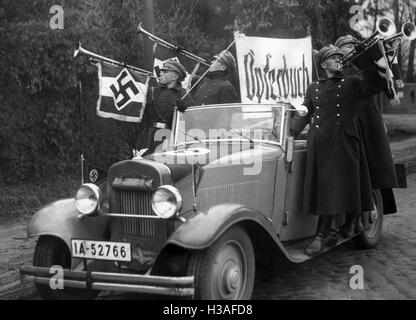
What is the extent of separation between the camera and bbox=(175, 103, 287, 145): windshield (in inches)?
205

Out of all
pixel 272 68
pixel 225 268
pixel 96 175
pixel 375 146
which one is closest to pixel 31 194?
pixel 96 175

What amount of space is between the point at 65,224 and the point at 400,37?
3258 mm

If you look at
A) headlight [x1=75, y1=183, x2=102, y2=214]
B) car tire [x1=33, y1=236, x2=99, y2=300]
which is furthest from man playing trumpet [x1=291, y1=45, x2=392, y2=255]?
car tire [x1=33, y1=236, x2=99, y2=300]

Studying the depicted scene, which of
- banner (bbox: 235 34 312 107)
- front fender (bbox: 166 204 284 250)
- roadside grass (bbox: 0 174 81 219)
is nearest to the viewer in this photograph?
front fender (bbox: 166 204 284 250)

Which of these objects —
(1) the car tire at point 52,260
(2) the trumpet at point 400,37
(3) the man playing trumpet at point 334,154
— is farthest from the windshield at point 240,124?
(1) the car tire at point 52,260

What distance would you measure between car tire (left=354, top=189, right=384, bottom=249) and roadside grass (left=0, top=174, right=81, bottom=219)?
4.39 m

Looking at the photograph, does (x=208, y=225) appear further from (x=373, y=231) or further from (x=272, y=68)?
A: (x=272, y=68)

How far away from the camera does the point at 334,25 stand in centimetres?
1473

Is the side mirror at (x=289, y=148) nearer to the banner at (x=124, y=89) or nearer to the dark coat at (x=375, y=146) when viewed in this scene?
the dark coat at (x=375, y=146)

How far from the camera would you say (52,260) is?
4.48 m

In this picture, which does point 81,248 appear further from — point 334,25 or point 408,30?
point 334,25

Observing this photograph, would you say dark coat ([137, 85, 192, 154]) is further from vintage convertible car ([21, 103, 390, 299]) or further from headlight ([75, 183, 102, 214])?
headlight ([75, 183, 102, 214])

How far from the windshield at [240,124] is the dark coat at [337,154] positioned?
409mm

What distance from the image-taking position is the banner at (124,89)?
23.9 ft
